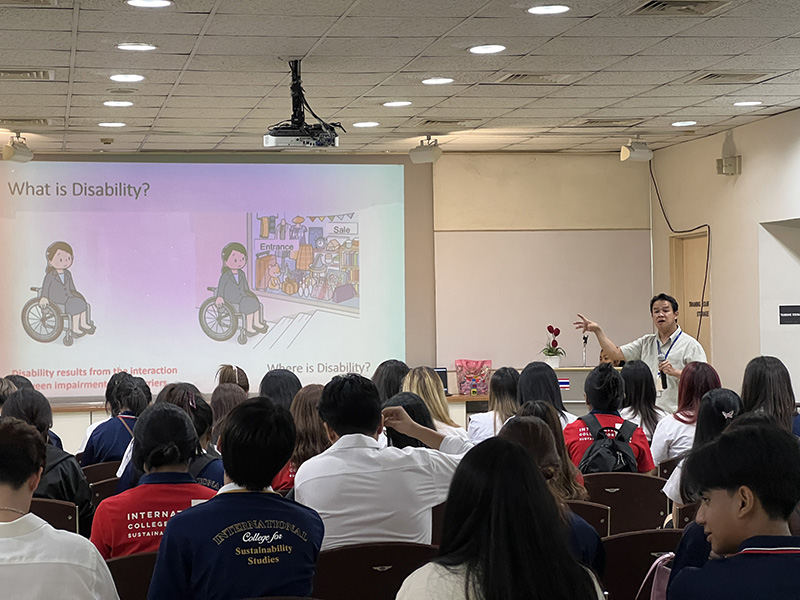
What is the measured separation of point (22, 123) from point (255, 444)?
6.75m

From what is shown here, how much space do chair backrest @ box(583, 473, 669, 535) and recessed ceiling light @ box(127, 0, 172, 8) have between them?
3044 mm

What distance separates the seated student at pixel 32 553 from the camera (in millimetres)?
2322

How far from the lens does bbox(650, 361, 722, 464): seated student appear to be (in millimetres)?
5168

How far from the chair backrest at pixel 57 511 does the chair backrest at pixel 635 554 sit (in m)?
1.94

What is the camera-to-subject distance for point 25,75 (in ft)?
21.7

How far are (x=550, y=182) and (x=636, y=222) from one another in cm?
109

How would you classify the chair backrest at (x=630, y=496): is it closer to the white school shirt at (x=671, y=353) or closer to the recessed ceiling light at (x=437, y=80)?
the recessed ceiling light at (x=437, y=80)

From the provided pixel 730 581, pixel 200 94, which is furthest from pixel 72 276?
pixel 730 581

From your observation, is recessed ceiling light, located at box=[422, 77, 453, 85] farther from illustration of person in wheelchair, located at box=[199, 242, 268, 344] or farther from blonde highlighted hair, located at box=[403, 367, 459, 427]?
illustration of person in wheelchair, located at box=[199, 242, 268, 344]

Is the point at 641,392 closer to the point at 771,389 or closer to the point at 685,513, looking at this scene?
the point at 771,389

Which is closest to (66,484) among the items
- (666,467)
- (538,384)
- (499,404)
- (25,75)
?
(499,404)

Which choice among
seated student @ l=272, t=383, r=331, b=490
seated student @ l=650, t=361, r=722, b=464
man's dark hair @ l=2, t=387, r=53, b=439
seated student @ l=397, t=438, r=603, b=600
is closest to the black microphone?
seated student @ l=650, t=361, r=722, b=464

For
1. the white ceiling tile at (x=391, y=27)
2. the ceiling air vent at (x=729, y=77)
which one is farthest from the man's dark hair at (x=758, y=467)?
the ceiling air vent at (x=729, y=77)

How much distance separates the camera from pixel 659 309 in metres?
8.16
